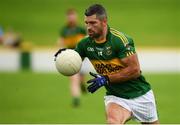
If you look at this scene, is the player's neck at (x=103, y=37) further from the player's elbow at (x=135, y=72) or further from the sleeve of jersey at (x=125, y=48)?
the player's elbow at (x=135, y=72)

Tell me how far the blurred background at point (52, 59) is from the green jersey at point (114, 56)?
18.8 feet

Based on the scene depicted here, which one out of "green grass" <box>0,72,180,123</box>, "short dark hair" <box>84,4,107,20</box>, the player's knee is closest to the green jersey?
"short dark hair" <box>84,4,107,20</box>

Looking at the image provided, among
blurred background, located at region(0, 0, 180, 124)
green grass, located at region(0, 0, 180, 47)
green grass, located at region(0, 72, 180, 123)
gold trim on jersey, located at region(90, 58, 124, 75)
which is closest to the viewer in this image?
gold trim on jersey, located at region(90, 58, 124, 75)

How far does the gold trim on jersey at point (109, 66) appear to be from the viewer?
11.2m

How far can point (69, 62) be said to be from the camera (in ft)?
37.3

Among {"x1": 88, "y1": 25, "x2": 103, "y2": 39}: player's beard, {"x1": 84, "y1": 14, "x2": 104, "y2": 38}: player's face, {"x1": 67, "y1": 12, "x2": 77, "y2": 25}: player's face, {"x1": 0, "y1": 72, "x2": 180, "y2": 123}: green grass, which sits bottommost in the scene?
{"x1": 0, "y1": 72, "x2": 180, "y2": 123}: green grass

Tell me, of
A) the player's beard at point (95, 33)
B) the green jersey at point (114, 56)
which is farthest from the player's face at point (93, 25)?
the green jersey at point (114, 56)

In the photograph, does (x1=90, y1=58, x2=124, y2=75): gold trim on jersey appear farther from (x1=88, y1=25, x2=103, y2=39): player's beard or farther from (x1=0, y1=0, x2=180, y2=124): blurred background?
(x1=0, y1=0, x2=180, y2=124): blurred background

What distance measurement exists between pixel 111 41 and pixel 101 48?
18 centimetres

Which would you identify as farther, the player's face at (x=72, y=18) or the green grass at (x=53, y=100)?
the player's face at (x=72, y=18)

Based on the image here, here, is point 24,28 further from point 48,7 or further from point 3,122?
point 3,122

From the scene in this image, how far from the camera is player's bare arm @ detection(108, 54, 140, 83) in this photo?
11.1 metres

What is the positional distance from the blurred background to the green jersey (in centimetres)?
573

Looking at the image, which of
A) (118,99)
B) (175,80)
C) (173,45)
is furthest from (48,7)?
(118,99)
